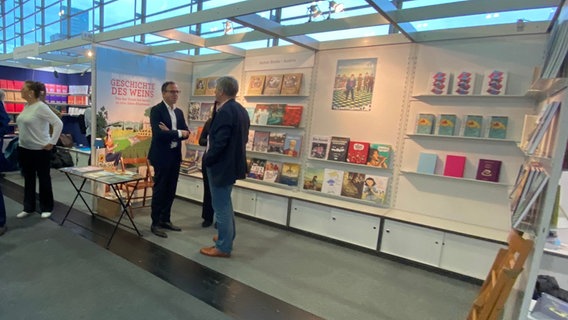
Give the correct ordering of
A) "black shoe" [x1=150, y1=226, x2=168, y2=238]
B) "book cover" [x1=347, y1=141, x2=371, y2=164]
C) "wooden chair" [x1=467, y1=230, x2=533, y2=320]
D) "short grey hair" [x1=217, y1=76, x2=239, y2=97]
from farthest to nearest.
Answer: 1. "book cover" [x1=347, y1=141, x2=371, y2=164]
2. "black shoe" [x1=150, y1=226, x2=168, y2=238]
3. "short grey hair" [x1=217, y1=76, x2=239, y2=97]
4. "wooden chair" [x1=467, y1=230, x2=533, y2=320]

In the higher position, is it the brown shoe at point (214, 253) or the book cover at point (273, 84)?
the book cover at point (273, 84)

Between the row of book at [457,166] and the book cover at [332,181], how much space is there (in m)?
0.92

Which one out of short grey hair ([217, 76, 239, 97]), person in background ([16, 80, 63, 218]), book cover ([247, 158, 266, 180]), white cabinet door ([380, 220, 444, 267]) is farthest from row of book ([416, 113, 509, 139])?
person in background ([16, 80, 63, 218])

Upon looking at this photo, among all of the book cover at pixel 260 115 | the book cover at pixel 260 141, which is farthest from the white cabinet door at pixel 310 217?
the book cover at pixel 260 115

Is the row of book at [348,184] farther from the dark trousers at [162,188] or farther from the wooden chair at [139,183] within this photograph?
the wooden chair at [139,183]

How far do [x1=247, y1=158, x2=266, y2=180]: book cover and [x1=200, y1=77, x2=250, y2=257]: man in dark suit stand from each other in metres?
1.53

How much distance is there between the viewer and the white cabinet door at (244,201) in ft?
14.8

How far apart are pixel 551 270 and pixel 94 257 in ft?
12.1

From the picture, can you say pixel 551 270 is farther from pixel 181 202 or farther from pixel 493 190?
pixel 181 202

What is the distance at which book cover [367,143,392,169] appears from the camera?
3.76 meters

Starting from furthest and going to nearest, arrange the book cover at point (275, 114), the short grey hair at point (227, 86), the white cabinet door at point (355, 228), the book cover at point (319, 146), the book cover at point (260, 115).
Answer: the book cover at point (260, 115) < the book cover at point (275, 114) < the book cover at point (319, 146) < the white cabinet door at point (355, 228) < the short grey hair at point (227, 86)

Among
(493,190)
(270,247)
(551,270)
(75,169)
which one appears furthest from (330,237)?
(75,169)

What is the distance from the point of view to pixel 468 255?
10.2ft

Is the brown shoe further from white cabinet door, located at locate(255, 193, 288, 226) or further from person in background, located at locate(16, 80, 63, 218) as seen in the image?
person in background, located at locate(16, 80, 63, 218)
